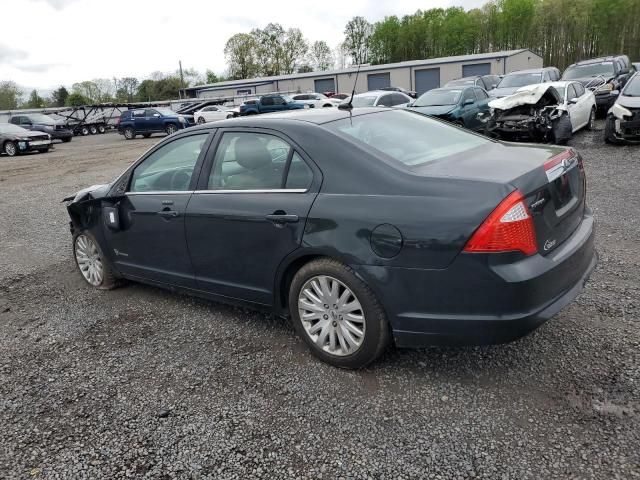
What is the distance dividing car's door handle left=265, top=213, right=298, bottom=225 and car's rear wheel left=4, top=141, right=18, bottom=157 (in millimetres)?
22202

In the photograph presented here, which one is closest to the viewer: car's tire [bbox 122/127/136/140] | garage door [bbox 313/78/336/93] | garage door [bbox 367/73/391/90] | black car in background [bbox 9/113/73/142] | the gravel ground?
the gravel ground

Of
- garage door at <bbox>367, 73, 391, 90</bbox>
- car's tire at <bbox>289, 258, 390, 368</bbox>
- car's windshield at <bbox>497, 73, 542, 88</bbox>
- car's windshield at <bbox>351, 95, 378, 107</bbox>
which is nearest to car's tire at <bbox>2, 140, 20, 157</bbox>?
car's windshield at <bbox>351, 95, 378, 107</bbox>

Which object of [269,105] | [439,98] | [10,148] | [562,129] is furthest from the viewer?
[269,105]

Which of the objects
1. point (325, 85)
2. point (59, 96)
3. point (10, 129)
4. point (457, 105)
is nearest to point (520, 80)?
point (457, 105)

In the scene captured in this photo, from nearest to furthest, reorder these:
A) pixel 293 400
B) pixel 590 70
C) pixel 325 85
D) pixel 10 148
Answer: pixel 293 400, pixel 590 70, pixel 10 148, pixel 325 85

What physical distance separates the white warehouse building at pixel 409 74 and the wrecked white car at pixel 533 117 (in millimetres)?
32327

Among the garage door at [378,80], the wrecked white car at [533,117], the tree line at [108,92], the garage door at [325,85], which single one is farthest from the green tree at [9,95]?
the wrecked white car at [533,117]

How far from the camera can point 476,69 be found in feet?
145

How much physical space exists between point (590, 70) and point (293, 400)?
738 inches

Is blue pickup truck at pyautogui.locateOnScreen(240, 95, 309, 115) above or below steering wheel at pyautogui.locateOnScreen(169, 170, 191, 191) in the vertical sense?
above

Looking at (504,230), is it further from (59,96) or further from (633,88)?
(59,96)

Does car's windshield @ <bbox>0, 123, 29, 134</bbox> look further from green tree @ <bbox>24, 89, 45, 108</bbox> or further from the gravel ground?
green tree @ <bbox>24, 89, 45, 108</bbox>

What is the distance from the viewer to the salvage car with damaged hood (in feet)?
33.9

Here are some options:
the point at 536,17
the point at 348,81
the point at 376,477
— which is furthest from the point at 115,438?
the point at 536,17
